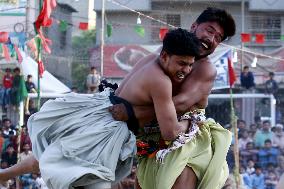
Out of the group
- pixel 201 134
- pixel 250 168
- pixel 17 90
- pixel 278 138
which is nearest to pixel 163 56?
pixel 201 134

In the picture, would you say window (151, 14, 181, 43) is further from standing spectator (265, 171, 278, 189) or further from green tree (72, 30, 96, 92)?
standing spectator (265, 171, 278, 189)

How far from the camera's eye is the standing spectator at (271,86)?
1752 cm

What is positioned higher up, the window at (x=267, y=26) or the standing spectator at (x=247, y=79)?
the window at (x=267, y=26)

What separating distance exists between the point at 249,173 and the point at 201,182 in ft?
31.0

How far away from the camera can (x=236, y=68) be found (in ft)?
61.8

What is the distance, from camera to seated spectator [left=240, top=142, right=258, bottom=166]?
617 inches

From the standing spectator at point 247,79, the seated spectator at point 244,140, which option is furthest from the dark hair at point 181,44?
the standing spectator at point 247,79

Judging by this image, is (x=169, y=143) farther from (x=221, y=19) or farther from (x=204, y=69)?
(x=221, y=19)

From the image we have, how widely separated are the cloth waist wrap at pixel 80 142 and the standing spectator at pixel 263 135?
1029cm

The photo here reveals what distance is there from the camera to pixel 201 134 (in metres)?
5.96

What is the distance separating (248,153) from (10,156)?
174 inches

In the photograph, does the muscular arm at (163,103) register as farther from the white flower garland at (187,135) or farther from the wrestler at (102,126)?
the white flower garland at (187,135)

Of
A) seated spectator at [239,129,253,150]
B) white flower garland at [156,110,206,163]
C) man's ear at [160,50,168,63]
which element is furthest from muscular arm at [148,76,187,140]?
seated spectator at [239,129,253,150]

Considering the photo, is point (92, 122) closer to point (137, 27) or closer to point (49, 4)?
point (49, 4)
